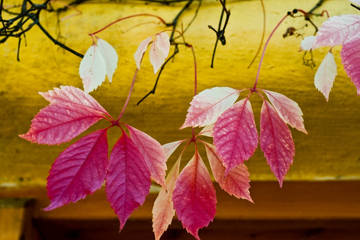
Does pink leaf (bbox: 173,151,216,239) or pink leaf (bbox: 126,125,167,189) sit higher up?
pink leaf (bbox: 126,125,167,189)

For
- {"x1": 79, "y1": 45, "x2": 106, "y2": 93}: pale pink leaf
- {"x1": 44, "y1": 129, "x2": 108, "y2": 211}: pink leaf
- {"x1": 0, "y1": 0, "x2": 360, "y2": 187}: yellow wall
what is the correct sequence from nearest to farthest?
{"x1": 44, "y1": 129, "x2": 108, "y2": 211}: pink leaf
{"x1": 79, "y1": 45, "x2": 106, "y2": 93}: pale pink leaf
{"x1": 0, "y1": 0, "x2": 360, "y2": 187}: yellow wall

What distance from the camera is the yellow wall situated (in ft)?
2.36

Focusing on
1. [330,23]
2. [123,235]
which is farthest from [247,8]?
[123,235]

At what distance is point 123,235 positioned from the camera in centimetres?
76

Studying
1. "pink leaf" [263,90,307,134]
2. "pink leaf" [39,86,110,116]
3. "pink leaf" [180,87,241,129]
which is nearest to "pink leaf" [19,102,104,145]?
"pink leaf" [39,86,110,116]

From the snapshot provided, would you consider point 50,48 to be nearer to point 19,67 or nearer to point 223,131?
point 19,67

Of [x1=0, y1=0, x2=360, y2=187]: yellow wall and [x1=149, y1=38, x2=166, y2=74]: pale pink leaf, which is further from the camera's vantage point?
[x1=0, y1=0, x2=360, y2=187]: yellow wall

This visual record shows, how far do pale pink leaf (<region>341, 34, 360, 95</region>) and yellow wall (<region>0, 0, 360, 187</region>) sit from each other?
30cm

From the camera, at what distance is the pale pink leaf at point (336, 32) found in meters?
0.45

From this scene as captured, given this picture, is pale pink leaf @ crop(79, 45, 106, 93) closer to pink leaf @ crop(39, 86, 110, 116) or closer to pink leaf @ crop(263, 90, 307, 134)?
pink leaf @ crop(39, 86, 110, 116)

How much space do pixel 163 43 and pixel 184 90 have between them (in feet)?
0.58

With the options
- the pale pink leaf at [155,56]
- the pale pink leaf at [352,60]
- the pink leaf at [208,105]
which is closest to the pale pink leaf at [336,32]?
the pale pink leaf at [352,60]

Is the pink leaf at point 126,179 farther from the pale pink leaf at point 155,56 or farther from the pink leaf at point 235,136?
the pale pink leaf at point 155,56

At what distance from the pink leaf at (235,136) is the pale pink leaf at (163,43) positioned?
191 millimetres
